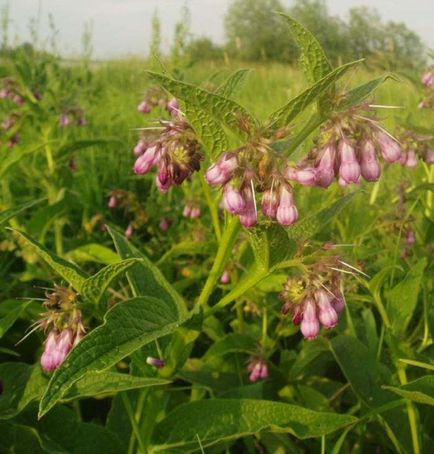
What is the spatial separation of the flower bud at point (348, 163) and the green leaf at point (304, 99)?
0.08 m

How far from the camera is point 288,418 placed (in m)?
1.74

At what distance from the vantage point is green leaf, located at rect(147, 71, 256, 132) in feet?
4.05

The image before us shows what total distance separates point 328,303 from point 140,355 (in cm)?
48

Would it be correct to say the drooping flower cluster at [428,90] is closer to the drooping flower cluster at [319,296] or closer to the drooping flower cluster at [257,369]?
the drooping flower cluster at [257,369]

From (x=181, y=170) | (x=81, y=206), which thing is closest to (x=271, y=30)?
(x=81, y=206)

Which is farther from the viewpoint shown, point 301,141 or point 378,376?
point 378,376

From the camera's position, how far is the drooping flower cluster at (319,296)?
5.44 ft

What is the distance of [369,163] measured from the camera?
1541 millimetres

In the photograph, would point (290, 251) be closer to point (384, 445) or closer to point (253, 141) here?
point (253, 141)

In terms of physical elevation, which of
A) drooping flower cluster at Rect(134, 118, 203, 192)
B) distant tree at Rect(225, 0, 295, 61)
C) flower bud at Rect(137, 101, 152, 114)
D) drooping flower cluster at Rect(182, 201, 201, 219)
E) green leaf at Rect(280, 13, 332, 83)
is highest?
green leaf at Rect(280, 13, 332, 83)

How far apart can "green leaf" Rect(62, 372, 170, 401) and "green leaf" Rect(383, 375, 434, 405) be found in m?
0.56

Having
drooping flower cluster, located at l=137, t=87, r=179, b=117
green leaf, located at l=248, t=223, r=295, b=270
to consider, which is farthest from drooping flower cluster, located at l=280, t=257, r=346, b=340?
drooping flower cluster, located at l=137, t=87, r=179, b=117

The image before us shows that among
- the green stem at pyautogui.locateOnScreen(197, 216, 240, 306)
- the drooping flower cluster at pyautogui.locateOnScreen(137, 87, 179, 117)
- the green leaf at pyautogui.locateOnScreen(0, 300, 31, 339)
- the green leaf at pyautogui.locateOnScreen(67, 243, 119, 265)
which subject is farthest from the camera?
the drooping flower cluster at pyautogui.locateOnScreen(137, 87, 179, 117)

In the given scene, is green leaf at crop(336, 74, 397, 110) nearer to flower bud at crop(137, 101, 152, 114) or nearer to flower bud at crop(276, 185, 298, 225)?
flower bud at crop(276, 185, 298, 225)
